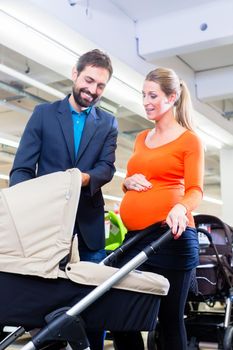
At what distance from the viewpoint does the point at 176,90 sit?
6.83 feet

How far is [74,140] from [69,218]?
0.50m

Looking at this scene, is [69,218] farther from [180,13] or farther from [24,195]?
[180,13]

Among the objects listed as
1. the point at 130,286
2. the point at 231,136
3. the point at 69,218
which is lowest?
the point at 130,286

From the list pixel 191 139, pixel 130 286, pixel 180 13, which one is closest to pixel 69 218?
pixel 130 286

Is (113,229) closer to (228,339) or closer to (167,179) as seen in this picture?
(228,339)

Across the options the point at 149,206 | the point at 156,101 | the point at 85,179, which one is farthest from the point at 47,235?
the point at 156,101

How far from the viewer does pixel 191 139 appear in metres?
1.94

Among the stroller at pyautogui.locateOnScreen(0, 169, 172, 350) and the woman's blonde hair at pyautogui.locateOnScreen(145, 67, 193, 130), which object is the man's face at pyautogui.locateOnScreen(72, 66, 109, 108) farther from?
the stroller at pyautogui.locateOnScreen(0, 169, 172, 350)

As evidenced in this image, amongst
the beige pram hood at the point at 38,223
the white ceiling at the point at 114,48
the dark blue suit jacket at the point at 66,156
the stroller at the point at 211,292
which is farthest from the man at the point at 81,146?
the white ceiling at the point at 114,48

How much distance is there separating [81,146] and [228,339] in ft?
5.43

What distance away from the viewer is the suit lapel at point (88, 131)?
1.93m

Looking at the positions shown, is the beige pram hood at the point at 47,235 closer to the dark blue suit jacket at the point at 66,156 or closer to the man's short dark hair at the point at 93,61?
the dark blue suit jacket at the point at 66,156

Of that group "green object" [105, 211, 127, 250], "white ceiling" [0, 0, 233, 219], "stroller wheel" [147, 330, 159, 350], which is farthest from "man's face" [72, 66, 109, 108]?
"white ceiling" [0, 0, 233, 219]

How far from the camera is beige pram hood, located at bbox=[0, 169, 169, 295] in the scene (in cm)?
144
